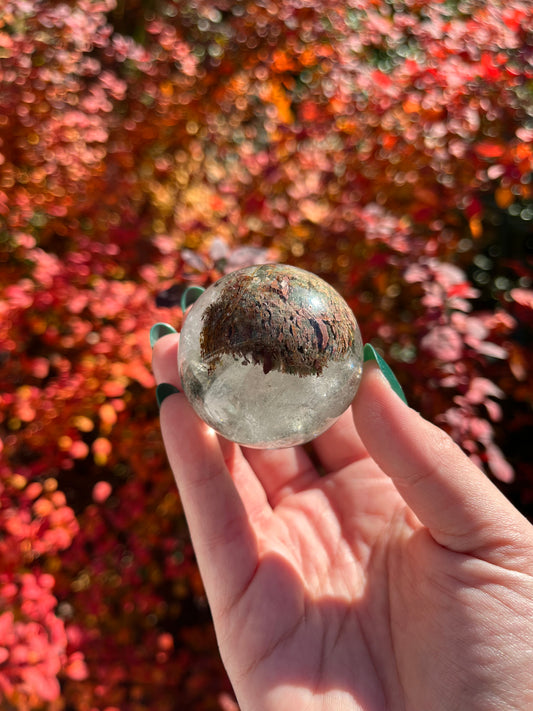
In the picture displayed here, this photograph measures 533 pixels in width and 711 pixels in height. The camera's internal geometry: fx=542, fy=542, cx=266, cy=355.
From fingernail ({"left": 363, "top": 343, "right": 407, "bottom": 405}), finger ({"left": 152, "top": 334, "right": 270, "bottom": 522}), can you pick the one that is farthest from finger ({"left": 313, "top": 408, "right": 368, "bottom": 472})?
fingernail ({"left": 363, "top": 343, "right": 407, "bottom": 405})

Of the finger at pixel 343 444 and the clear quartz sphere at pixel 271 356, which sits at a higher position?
the clear quartz sphere at pixel 271 356

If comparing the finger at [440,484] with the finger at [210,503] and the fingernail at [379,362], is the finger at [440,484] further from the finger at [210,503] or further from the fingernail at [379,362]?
the finger at [210,503]

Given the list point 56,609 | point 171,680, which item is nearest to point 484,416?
point 171,680

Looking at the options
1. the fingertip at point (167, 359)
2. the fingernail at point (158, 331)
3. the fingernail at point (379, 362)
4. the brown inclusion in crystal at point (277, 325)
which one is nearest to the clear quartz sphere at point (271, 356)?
the brown inclusion in crystal at point (277, 325)

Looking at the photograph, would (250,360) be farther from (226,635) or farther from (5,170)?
(5,170)

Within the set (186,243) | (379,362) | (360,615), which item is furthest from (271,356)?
(186,243)

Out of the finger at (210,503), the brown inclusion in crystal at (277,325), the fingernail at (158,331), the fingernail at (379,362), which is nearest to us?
the brown inclusion in crystal at (277,325)
